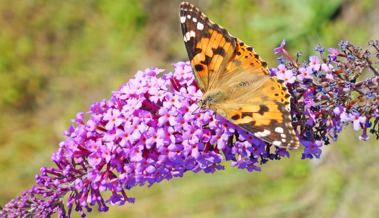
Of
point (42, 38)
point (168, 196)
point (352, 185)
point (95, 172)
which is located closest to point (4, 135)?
point (42, 38)

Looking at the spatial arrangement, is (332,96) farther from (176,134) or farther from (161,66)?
(161,66)

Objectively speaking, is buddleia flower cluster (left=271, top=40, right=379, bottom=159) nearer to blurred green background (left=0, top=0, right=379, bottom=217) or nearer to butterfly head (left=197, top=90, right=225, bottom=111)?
butterfly head (left=197, top=90, right=225, bottom=111)

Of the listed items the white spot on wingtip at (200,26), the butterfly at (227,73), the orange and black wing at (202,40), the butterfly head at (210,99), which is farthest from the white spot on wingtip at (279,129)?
the white spot on wingtip at (200,26)

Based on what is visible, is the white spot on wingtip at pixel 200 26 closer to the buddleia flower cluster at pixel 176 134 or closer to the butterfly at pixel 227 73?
the butterfly at pixel 227 73

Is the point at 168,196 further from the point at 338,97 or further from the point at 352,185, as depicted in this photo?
the point at 338,97

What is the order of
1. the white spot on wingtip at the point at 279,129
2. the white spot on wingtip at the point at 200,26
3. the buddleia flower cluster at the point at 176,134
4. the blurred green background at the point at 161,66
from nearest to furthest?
the white spot on wingtip at the point at 279,129
the buddleia flower cluster at the point at 176,134
the white spot on wingtip at the point at 200,26
the blurred green background at the point at 161,66

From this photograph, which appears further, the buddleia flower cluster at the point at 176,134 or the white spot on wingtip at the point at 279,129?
the buddleia flower cluster at the point at 176,134

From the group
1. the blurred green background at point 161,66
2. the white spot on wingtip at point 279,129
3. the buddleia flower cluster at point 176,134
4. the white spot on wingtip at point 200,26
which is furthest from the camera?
the blurred green background at point 161,66
